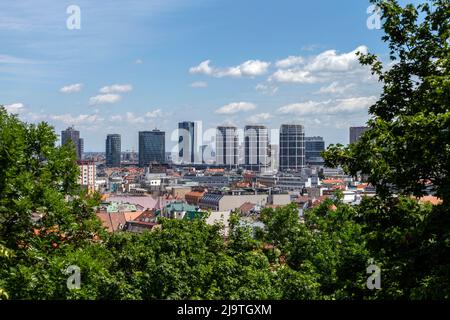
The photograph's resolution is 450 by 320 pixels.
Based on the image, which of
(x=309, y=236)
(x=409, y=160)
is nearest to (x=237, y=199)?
(x=309, y=236)

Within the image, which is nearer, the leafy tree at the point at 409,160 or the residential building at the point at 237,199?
the leafy tree at the point at 409,160

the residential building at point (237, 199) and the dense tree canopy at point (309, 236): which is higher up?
the dense tree canopy at point (309, 236)

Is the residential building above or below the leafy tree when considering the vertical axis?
below

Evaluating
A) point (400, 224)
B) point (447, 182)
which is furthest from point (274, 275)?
point (447, 182)

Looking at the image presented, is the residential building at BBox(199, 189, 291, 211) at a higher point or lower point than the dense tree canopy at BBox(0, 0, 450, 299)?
lower

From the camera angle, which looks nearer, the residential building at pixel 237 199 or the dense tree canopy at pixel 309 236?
the dense tree canopy at pixel 309 236

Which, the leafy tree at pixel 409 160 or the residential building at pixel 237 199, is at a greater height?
the leafy tree at pixel 409 160

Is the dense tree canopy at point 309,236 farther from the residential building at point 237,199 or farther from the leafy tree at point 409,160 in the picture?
the residential building at point 237,199

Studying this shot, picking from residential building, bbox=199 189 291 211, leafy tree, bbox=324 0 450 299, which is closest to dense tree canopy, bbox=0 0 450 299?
leafy tree, bbox=324 0 450 299

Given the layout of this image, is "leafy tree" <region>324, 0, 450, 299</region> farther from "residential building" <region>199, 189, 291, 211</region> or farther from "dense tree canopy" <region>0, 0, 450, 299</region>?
"residential building" <region>199, 189, 291, 211</region>

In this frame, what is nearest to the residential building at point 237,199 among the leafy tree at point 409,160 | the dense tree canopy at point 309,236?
the dense tree canopy at point 309,236

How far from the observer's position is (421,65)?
13.8 metres

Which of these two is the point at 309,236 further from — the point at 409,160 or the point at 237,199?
the point at 237,199

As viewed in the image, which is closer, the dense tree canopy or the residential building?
the dense tree canopy
